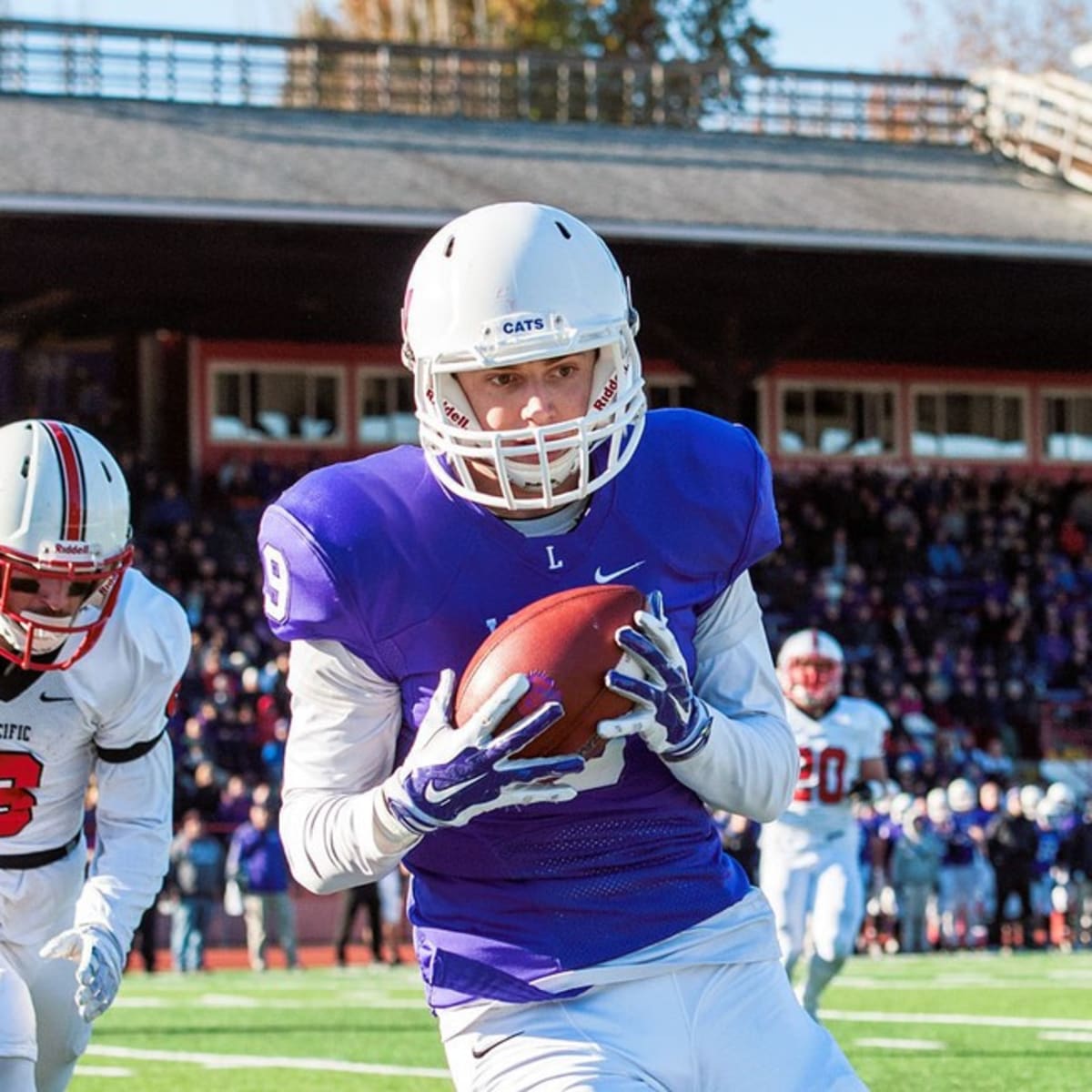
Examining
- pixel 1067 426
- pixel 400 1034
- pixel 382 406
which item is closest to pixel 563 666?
pixel 400 1034

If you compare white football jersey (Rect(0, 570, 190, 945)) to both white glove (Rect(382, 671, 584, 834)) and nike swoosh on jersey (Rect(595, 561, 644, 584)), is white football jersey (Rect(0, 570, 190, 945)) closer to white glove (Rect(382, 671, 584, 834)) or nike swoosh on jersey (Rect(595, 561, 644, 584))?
nike swoosh on jersey (Rect(595, 561, 644, 584))

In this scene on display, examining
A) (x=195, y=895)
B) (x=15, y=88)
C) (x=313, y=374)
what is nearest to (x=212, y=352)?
(x=313, y=374)

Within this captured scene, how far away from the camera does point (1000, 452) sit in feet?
92.3

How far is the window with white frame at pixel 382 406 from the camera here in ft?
83.9

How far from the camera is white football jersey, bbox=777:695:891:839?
9648 mm

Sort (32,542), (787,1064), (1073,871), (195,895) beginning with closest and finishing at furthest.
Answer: (787,1064), (32,542), (195,895), (1073,871)

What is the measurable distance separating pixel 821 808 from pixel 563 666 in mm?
7171

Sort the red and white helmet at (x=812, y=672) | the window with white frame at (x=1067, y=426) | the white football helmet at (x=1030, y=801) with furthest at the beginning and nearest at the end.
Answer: the window with white frame at (x=1067, y=426) < the white football helmet at (x=1030, y=801) < the red and white helmet at (x=812, y=672)

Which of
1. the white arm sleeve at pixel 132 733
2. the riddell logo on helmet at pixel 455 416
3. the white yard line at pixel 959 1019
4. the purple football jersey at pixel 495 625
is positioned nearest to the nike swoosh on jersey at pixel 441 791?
the purple football jersey at pixel 495 625

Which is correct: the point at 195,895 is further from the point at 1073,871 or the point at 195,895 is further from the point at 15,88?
the point at 15,88

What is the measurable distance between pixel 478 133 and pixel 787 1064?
2115cm

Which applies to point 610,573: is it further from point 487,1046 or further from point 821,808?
point 821,808

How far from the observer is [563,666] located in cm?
268

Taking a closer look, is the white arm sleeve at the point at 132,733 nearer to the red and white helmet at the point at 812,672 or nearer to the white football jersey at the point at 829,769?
the white football jersey at the point at 829,769
